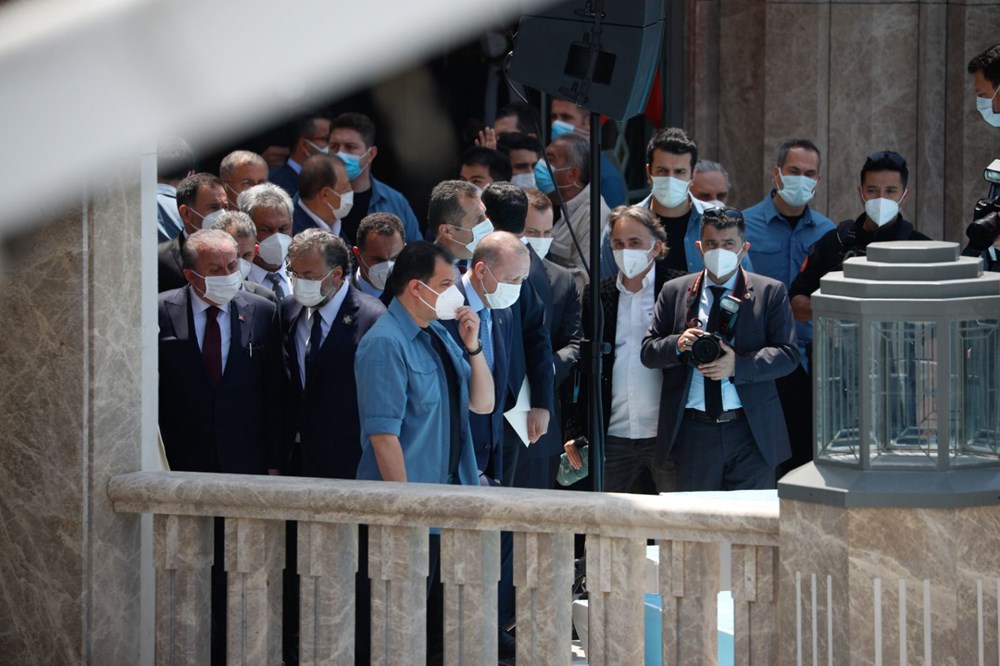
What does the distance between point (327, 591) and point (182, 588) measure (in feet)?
1.47

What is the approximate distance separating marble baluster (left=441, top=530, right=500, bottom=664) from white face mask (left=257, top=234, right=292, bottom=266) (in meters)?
2.83

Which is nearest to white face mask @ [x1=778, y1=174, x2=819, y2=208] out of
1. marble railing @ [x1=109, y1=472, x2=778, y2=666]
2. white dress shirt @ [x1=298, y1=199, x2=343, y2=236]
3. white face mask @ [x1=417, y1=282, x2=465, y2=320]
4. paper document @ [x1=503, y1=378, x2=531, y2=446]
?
paper document @ [x1=503, y1=378, x2=531, y2=446]

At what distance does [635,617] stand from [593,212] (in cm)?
205

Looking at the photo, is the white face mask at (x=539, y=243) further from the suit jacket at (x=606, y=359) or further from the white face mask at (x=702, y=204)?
the white face mask at (x=702, y=204)

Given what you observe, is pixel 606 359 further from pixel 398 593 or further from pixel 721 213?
pixel 398 593

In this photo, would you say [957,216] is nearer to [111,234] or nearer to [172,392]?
[172,392]

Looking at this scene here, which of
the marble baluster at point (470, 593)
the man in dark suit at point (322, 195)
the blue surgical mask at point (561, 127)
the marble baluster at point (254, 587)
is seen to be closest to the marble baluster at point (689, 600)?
the marble baluster at point (470, 593)

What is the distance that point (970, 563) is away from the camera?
4605 mm

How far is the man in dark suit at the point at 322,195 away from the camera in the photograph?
8067 mm

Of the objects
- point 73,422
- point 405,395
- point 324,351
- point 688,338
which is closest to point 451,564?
point 405,395

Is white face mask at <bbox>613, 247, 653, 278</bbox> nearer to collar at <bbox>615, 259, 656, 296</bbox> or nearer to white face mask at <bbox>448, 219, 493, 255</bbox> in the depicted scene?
collar at <bbox>615, 259, 656, 296</bbox>

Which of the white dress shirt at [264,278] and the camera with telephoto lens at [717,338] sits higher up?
the white dress shirt at [264,278]

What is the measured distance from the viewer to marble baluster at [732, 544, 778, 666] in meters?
4.85

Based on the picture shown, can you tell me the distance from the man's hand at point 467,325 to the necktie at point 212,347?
3.15 feet
